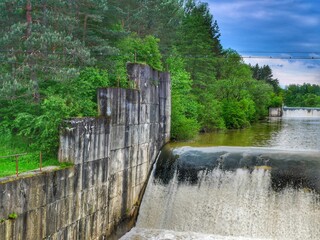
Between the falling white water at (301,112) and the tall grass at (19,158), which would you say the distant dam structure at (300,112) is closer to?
the falling white water at (301,112)

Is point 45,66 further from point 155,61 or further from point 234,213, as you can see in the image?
point 234,213

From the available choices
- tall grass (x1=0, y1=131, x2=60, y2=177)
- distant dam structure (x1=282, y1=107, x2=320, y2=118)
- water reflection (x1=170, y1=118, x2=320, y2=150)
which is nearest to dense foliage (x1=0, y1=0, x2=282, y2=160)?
tall grass (x1=0, y1=131, x2=60, y2=177)

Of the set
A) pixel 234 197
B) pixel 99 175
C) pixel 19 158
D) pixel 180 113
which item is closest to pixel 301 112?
pixel 180 113

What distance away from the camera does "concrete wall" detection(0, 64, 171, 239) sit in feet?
32.0

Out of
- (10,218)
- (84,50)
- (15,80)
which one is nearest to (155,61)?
(84,50)

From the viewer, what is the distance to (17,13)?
18500 millimetres

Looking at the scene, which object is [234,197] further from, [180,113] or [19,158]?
[180,113]

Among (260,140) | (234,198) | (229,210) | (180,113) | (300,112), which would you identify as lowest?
(229,210)

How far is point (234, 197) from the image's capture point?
1481cm

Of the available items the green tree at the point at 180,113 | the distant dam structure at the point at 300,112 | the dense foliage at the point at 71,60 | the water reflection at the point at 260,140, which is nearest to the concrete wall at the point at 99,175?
the dense foliage at the point at 71,60

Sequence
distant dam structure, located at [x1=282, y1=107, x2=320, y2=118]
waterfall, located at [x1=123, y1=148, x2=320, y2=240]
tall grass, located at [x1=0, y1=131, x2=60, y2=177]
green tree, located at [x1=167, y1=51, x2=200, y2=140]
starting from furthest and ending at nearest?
distant dam structure, located at [x1=282, y1=107, x2=320, y2=118] → green tree, located at [x1=167, y1=51, x2=200, y2=140] → waterfall, located at [x1=123, y1=148, x2=320, y2=240] → tall grass, located at [x1=0, y1=131, x2=60, y2=177]

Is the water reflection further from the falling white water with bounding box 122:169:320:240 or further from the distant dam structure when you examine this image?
Answer: the distant dam structure

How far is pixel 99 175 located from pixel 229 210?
17.2 feet

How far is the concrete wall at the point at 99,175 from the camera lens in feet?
32.0
